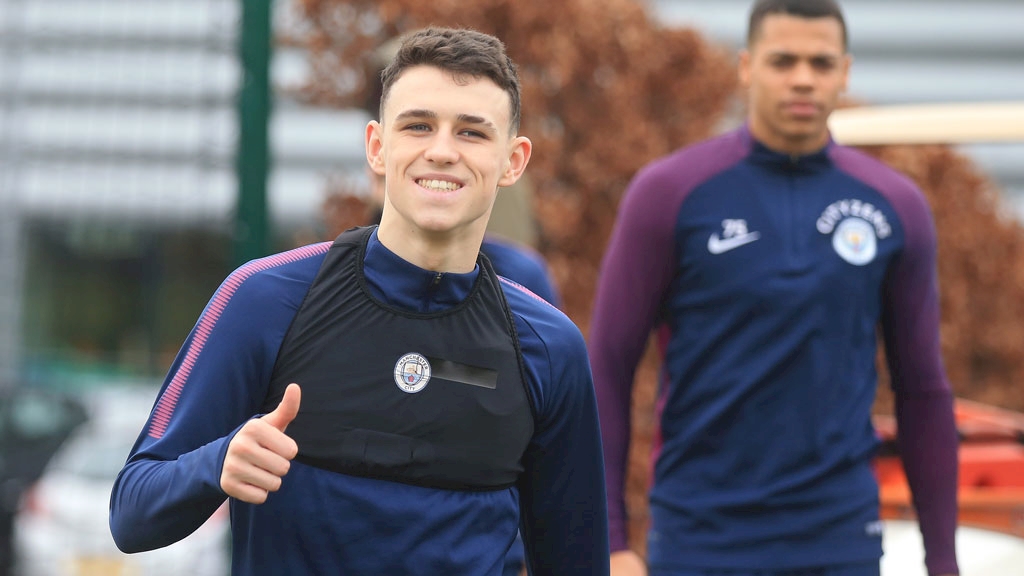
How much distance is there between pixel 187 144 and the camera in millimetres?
5980

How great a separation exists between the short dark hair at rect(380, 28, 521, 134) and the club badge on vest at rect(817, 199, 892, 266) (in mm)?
1465

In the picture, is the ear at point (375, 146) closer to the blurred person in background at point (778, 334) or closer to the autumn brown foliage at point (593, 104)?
the blurred person in background at point (778, 334)

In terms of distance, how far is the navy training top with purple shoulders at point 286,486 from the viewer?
248 centimetres

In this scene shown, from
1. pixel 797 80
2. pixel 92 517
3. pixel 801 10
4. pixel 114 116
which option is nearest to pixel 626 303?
pixel 797 80

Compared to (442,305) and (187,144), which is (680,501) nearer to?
(442,305)

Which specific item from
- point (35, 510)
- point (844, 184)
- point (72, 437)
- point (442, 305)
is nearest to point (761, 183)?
point (844, 184)

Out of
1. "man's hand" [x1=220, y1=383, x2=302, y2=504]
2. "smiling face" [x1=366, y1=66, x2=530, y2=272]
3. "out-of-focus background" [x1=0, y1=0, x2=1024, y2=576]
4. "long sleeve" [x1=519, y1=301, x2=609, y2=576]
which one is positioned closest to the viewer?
"man's hand" [x1=220, y1=383, x2=302, y2=504]

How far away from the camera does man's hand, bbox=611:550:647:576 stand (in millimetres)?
4020

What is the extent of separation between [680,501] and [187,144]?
284 cm

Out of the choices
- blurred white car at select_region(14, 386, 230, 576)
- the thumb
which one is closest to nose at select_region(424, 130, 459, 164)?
the thumb

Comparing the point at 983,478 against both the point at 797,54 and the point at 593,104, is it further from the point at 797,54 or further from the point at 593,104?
the point at 593,104

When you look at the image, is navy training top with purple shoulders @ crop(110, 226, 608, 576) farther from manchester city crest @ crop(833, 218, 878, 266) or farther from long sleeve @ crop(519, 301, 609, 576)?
manchester city crest @ crop(833, 218, 878, 266)

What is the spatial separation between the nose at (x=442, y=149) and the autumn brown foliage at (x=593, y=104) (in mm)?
4726

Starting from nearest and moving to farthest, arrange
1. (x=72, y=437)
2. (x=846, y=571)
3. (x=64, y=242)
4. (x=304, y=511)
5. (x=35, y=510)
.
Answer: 1. (x=304, y=511)
2. (x=846, y=571)
3. (x=64, y=242)
4. (x=35, y=510)
5. (x=72, y=437)
